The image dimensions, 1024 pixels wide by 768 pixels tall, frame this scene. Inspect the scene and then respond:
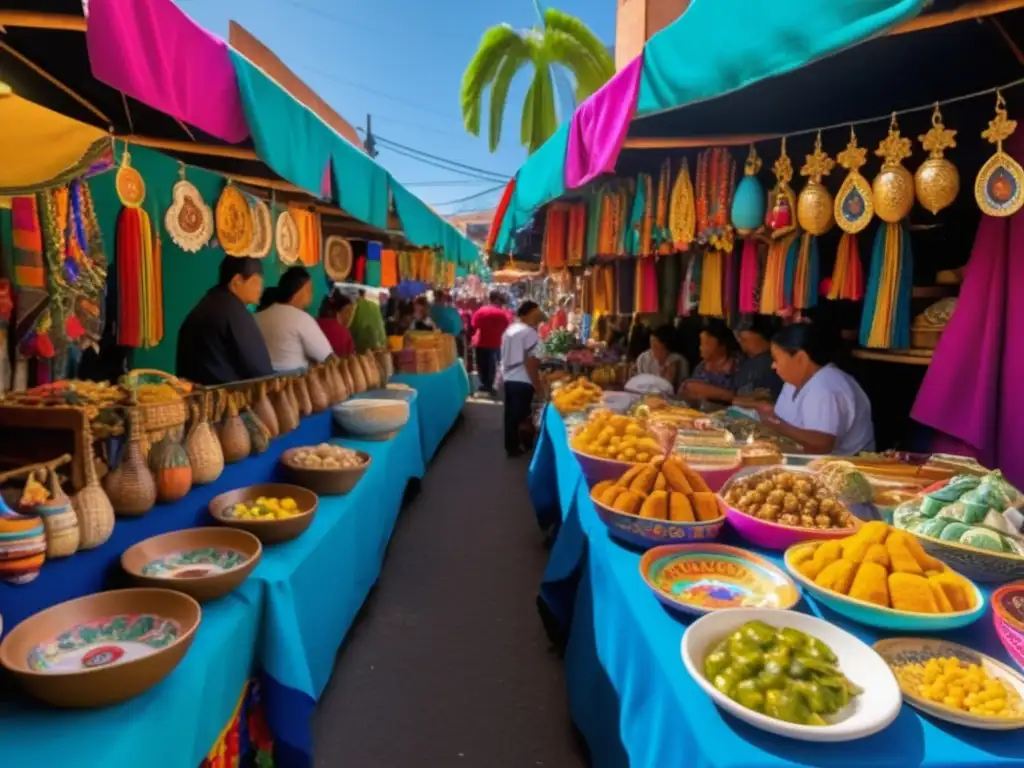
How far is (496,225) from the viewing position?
6637 mm

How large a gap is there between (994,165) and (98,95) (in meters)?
4.00

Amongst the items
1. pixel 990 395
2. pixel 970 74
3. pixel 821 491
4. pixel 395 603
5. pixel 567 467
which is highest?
pixel 970 74

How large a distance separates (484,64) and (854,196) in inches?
359

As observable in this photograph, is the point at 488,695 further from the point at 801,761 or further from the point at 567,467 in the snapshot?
the point at 801,761

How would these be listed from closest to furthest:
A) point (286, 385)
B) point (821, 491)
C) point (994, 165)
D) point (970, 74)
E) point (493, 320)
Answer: point (821, 491) < point (994, 165) < point (970, 74) < point (286, 385) < point (493, 320)

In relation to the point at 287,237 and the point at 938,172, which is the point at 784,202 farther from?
the point at 287,237

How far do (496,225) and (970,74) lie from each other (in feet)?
15.0

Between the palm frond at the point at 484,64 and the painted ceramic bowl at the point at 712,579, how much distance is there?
33.1 feet

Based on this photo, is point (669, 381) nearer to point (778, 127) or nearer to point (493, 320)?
point (778, 127)

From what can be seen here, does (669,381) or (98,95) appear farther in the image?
(669,381)

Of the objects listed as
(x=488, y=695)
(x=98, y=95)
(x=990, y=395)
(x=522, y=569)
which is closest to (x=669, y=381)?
(x=522, y=569)

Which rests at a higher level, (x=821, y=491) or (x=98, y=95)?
(x=98, y=95)

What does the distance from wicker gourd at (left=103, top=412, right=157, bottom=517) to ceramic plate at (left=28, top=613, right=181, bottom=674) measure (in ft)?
1.48

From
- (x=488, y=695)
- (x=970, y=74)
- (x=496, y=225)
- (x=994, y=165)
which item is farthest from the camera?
(x=496, y=225)
